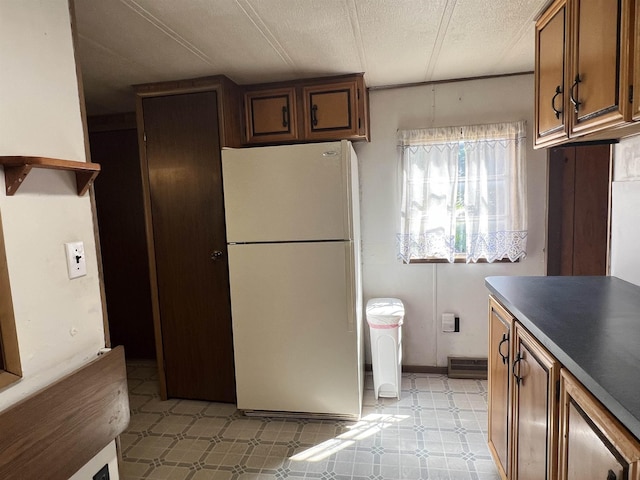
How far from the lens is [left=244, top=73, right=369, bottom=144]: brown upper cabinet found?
248cm

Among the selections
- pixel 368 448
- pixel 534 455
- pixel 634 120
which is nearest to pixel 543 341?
pixel 534 455

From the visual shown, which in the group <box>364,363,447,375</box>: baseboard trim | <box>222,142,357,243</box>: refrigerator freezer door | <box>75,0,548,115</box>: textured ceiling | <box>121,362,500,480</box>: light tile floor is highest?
<box>75,0,548,115</box>: textured ceiling

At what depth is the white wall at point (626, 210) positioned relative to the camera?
5.42 ft

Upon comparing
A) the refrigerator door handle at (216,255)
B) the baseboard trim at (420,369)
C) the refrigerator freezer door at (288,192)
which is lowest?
the baseboard trim at (420,369)

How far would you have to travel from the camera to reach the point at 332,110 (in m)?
2.50

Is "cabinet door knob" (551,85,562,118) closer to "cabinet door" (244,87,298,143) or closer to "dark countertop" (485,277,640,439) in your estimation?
"dark countertop" (485,277,640,439)

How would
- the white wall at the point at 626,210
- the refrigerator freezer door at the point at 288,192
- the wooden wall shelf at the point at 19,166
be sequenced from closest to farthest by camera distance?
the wooden wall shelf at the point at 19,166 → the white wall at the point at 626,210 → the refrigerator freezer door at the point at 288,192

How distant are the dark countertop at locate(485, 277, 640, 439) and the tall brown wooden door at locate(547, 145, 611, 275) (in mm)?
638

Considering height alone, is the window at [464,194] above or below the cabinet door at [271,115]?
below

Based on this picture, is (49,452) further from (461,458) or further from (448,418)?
(448,418)

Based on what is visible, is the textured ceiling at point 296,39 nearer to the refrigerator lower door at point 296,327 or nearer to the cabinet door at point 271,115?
the cabinet door at point 271,115

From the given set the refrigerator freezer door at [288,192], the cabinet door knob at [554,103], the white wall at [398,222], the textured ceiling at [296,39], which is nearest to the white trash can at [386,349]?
the white wall at [398,222]

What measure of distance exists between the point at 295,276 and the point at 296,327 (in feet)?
1.04

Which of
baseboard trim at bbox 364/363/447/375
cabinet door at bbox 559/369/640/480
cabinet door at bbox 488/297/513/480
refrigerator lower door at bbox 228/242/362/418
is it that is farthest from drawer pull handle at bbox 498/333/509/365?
baseboard trim at bbox 364/363/447/375
